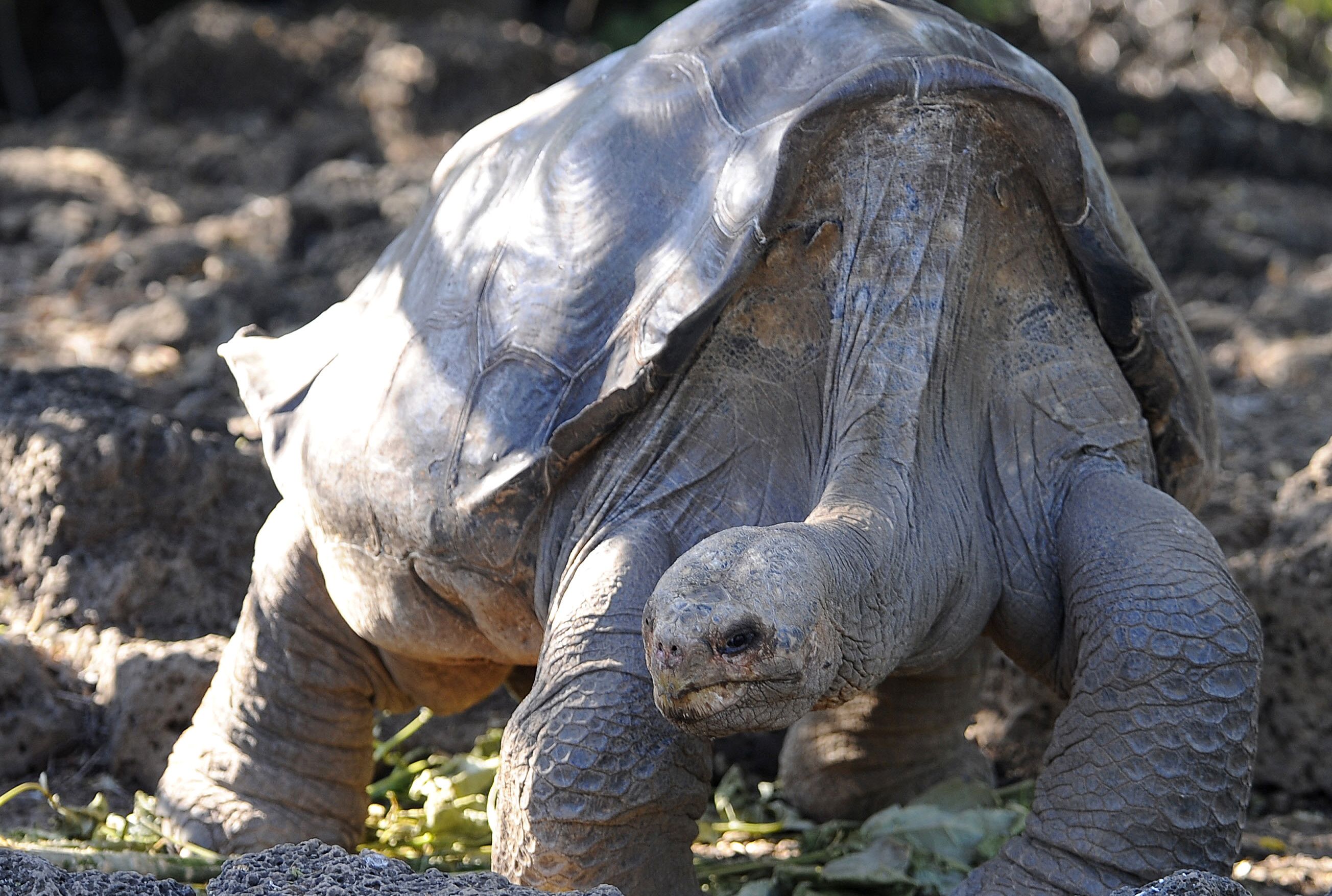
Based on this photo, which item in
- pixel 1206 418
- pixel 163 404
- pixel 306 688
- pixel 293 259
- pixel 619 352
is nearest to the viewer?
pixel 619 352

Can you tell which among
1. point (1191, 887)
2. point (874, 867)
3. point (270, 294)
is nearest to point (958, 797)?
point (874, 867)

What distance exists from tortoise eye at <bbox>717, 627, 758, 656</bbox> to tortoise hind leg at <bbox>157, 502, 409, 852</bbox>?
1.51 meters

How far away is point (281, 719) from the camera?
11.2ft

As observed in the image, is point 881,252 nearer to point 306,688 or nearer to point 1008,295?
point 1008,295

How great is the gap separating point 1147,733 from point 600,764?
2.79ft

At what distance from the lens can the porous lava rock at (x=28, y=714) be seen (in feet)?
11.8

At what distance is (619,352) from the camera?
2.61m

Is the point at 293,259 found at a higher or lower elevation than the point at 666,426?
lower

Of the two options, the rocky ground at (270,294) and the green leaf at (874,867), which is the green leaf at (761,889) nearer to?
the green leaf at (874,867)

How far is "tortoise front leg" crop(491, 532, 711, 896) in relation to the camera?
93.4 inches

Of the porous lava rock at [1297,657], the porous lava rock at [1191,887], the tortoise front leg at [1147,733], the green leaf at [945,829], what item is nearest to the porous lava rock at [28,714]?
the green leaf at [945,829]

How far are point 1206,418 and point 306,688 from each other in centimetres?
195

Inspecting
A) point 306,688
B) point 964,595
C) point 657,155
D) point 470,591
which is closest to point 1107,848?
point 964,595

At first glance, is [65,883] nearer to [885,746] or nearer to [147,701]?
[147,701]
